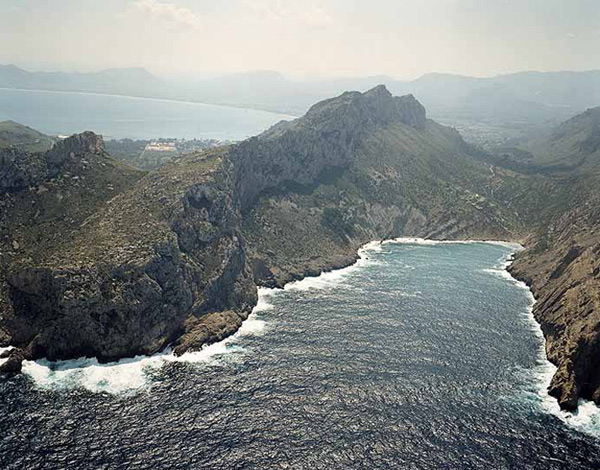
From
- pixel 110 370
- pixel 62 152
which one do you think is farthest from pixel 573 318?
pixel 62 152

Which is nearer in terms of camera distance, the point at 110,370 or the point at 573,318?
the point at 110,370

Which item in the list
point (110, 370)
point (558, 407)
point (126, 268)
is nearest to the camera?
point (558, 407)

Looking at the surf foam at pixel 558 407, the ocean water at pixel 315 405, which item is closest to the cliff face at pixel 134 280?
the ocean water at pixel 315 405

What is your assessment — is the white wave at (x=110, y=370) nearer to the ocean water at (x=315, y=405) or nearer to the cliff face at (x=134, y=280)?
the ocean water at (x=315, y=405)

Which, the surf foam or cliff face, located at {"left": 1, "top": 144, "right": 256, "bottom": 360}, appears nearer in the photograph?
the surf foam

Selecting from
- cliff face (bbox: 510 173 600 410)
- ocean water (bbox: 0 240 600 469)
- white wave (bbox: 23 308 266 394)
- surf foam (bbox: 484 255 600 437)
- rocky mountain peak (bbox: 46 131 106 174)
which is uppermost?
rocky mountain peak (bbox: 46 131 106 174)

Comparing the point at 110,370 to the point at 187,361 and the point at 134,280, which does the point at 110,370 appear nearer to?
the point at 187,361

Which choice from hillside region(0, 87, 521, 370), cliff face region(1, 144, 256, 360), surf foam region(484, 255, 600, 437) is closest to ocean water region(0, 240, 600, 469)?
surf foam region(484, 255, 600, 437)

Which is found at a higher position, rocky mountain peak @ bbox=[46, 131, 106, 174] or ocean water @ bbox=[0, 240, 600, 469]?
rocky mountain peak @ bbox=[46, 131, 106, 174]

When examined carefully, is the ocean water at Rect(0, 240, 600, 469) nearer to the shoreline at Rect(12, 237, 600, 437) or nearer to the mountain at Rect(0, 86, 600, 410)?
the shoreline at Rect(12, 237, 600, 437)
